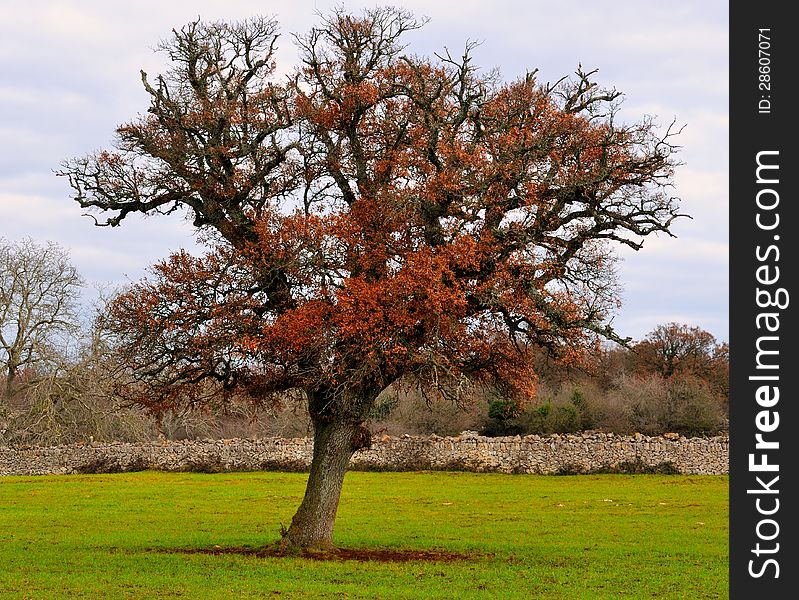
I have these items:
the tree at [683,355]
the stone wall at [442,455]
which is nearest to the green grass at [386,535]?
the stone wall at [442,455]

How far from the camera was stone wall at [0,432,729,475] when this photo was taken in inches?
1690

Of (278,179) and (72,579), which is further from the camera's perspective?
(278,179)

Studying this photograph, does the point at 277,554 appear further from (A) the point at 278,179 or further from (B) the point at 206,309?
(A) the point at 278,179

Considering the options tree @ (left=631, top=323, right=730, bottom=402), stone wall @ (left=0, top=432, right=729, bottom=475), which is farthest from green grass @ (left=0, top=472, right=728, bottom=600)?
tree @ (left=631, top=323, right=730, bottom=402)

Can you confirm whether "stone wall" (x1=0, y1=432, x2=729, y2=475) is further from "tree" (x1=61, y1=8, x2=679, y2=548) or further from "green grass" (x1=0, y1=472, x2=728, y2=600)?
"tree" (x1=61, y1=8, x2=679, y2=548)

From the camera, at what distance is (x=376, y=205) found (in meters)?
18.4

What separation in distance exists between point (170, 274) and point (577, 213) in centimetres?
806

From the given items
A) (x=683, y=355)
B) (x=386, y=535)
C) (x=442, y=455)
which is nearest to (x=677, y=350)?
(x=683, y=355)

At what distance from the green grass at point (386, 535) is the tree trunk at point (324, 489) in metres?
1.07

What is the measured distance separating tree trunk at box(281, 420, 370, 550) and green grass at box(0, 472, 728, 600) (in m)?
1.07

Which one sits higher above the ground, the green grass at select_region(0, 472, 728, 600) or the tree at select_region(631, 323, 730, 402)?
the tree at select_region(631, 323, 730, 402)

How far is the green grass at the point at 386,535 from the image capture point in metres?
15.4

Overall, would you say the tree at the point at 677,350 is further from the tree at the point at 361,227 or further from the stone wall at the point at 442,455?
the tree at the point at 361,227
